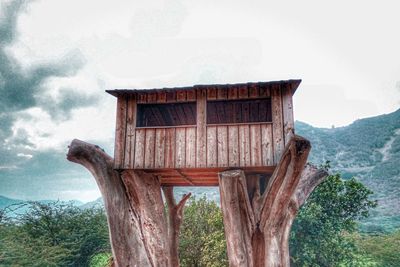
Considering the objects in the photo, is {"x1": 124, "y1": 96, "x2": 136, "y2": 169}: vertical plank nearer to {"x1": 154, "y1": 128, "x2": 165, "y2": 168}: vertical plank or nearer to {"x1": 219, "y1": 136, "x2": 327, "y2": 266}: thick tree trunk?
{"x1": 154, "y1": 128, "x2": 165, "y2": 168}: vertical plank

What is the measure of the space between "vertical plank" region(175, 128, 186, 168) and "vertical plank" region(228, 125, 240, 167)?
1124 mm

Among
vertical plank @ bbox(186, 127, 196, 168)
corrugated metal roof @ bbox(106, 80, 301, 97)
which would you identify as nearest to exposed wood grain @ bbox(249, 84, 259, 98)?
corrugated metal roof @ bbox(106, 80, 301, 97)

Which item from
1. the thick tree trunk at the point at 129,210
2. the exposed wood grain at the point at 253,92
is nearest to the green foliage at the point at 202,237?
the thick tree trunk at the point at 129,210

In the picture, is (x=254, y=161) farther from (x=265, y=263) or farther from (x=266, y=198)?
(x=265, y=263)

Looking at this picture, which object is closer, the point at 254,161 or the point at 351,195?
the point at 254,161

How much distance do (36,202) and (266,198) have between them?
16780 millimetres

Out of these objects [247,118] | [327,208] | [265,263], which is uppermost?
[247,118]

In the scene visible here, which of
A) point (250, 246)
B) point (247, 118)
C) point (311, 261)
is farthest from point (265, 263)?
point (311, 261)

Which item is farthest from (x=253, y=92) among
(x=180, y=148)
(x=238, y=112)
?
(x=238, y=112)

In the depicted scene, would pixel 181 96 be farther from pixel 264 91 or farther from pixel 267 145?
pixel 267 145

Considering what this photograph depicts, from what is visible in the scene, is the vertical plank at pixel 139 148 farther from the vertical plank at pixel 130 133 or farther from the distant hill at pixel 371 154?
the distant hill at pixel 371 154

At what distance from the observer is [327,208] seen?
17438 millimetres

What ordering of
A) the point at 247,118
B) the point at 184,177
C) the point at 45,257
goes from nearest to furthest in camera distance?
the point at 184,177, the point at 247,118, the point at 45,257

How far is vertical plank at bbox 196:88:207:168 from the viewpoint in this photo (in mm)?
8164
